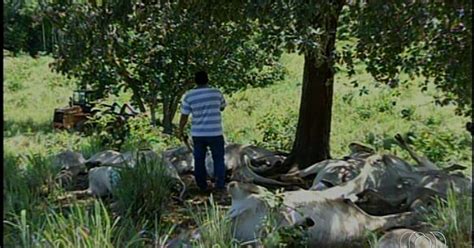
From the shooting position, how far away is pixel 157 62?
6.89 m

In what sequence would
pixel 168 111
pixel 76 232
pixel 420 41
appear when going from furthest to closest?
pixel 168 111 → pixel 420 41 → pixel 76 232

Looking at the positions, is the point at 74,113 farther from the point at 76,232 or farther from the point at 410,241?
the point at 410,241

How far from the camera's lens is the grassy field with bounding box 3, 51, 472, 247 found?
514 centimetres

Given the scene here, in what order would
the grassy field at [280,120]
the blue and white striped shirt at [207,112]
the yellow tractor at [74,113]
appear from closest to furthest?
the blue and white striped shirt at [207,112] → the grassy field at [280,120] → the yellow tractor at [74,113]

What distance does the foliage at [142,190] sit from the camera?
10.7ft

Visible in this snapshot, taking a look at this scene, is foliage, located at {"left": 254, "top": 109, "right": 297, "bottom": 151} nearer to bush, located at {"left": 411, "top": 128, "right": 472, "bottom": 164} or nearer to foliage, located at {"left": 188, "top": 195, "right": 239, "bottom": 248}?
bush, located at {"left": 411, "top": 128, "right": 472, "bottom": 164}

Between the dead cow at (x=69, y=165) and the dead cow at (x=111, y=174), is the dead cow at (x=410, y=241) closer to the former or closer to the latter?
the dead cow at (x=111, y=174)

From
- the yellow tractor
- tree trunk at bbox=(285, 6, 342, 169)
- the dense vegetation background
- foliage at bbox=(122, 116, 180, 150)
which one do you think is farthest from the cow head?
the yellow tractor

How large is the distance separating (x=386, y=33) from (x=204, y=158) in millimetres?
1750

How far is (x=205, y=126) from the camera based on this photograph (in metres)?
4.34

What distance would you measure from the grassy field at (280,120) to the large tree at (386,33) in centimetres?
66

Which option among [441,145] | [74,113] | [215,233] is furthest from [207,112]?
[74,113]

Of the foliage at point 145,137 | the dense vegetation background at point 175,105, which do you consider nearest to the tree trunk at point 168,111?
the dense vegetation background at point 175,105

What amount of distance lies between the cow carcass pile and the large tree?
616mm
